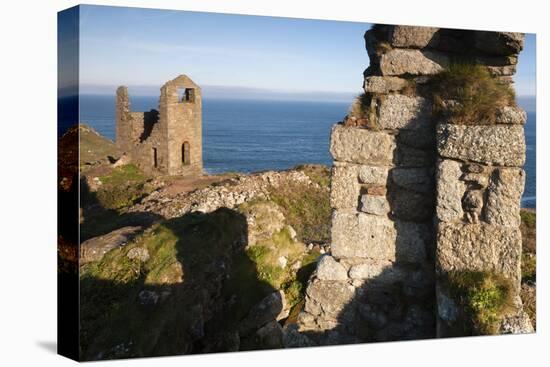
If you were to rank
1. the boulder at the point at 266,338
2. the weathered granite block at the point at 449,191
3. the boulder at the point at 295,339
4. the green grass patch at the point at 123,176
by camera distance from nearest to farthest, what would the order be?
the weathered granite block at the point at 449,191
the boulder at the point at 295,339
the boulder at the point at 266,338
the green grass patch at the point at 123,176

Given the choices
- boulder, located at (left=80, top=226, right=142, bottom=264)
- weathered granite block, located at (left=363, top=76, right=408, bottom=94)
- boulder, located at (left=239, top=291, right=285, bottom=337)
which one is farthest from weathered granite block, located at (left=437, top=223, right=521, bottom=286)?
boulder, located at (left=80, top=226, right=142, bottom=264)

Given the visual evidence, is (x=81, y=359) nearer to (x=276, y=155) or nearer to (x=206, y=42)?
(x=206, y=42)

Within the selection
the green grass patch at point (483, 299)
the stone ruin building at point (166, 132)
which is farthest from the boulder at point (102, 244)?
the stone ruin building at point (166, 132)

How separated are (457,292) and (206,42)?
2953 cm

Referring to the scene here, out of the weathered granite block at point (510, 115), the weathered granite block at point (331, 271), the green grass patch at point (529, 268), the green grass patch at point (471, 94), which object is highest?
the green grass patch at point (471, 94)

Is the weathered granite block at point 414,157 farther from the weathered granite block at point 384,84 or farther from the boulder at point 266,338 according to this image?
the boulder at point 266,338

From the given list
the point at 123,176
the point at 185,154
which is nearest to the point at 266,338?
the point at 123,176

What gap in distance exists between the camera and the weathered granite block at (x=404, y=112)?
23.2 feet

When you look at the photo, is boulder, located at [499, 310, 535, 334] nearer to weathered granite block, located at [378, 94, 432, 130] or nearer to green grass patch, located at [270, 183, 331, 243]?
weathered granite block, located at [378, 94, 432, 130]

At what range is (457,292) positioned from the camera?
665 centimetres

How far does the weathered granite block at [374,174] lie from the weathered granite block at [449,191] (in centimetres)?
60

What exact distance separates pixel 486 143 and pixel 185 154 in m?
18.7

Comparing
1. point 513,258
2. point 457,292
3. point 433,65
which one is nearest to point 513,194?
point 513,258

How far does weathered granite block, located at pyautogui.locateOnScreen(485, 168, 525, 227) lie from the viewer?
6.53 meters
